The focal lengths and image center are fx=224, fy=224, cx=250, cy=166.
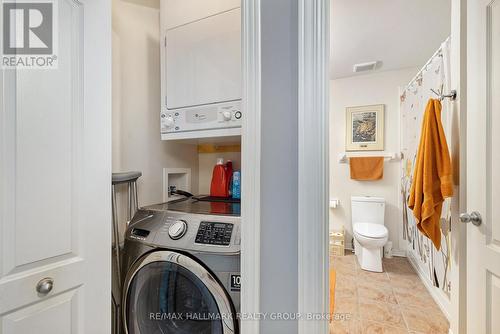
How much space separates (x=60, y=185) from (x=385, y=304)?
2344 mm

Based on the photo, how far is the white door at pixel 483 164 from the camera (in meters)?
0.93

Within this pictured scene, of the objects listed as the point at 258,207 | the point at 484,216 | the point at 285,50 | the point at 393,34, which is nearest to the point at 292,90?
the point at 285,50

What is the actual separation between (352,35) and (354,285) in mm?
→ 2421

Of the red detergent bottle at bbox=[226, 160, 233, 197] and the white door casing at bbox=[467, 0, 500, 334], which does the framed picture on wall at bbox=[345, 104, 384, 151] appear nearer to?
the white door casing at bbox=[467, 0, 500, 334]

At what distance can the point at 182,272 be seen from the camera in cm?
88

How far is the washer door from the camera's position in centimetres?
82

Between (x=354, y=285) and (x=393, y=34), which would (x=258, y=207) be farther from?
(x=393, y=34)

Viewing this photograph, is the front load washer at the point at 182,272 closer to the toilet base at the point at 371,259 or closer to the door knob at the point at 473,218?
the door knob at the point at 473,218

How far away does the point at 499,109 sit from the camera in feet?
2.96

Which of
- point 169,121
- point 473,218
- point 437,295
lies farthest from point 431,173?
point 169,121

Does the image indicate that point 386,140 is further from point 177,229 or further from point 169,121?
point 177,229

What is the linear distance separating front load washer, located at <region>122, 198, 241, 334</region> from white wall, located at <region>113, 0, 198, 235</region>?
0.33 m

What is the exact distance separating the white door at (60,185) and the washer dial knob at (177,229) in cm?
26

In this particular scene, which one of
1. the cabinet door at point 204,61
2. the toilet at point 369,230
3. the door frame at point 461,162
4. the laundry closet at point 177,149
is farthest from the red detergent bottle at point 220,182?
the toilet at point 369,230
